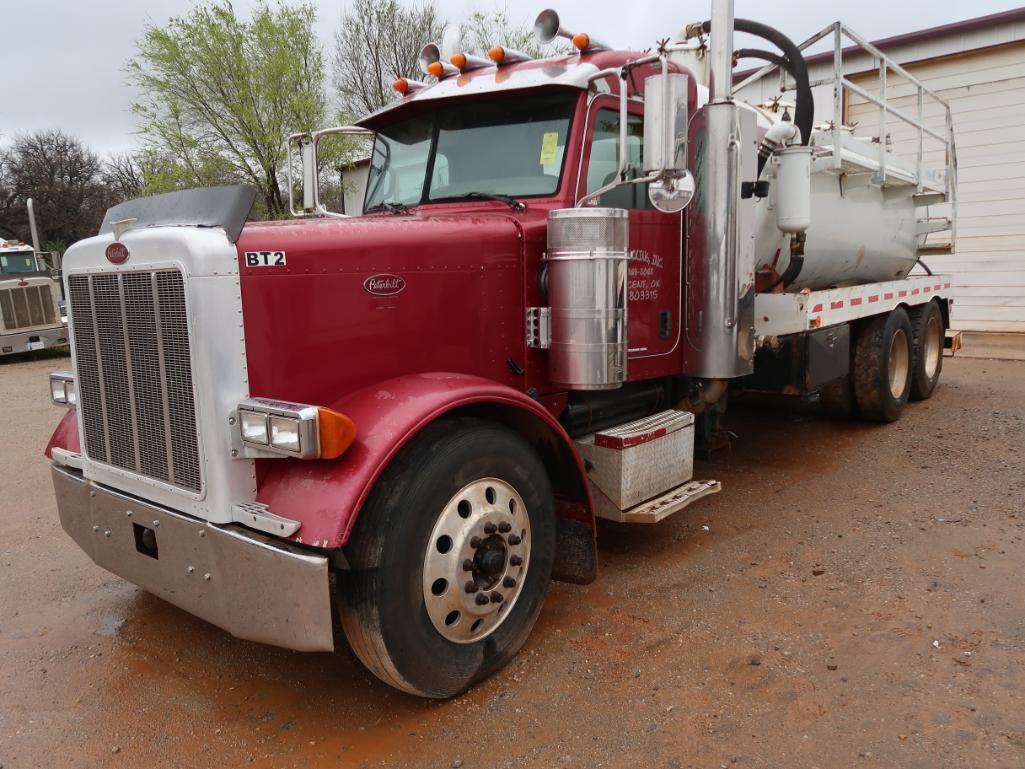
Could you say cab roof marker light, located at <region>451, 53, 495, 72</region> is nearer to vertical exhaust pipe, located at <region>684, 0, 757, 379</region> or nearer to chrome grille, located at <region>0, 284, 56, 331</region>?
vertical exhaust pipe, located at <region>684, 0, 757, 379</region>

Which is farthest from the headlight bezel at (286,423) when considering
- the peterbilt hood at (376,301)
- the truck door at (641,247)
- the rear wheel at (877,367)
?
the rear wheel at (877,367)

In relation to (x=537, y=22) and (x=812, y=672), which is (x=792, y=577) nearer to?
(x=812, y=672)

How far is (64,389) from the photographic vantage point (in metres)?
3.57

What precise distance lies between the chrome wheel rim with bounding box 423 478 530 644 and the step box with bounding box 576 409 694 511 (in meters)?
→ 0.82

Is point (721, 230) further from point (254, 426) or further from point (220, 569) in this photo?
point (220, 569)

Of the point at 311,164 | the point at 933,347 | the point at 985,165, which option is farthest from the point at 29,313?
the point at 985,165

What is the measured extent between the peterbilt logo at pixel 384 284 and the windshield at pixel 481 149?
1036mm

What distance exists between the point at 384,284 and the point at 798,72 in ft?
11.2

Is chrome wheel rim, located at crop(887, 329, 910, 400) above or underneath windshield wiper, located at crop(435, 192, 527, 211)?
underneath

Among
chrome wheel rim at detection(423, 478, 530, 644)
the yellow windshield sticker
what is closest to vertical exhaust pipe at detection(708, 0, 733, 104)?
the yellow windshield sticker

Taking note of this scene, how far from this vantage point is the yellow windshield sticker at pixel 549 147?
3848 millimetres

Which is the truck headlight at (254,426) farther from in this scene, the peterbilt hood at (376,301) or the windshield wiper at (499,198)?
the windshield wiper at (499,198)

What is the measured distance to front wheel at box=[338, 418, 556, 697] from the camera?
2719 mm

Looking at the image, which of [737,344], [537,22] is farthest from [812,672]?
[537,22]
